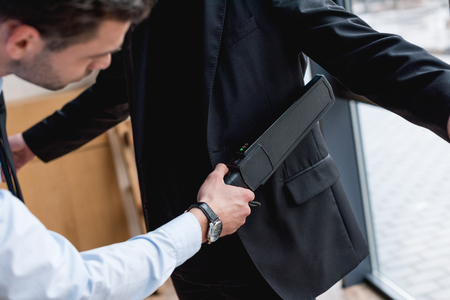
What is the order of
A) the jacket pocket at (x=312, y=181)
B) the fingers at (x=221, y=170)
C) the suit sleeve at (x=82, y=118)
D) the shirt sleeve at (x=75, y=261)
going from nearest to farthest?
1. the shirt sleeve at (x=75, y=261)
2. the fingers at (x=221, y=170)
3. the jacket pocket at (x=312, y=181)
4. the suit sleeve at (x=82, y=118)

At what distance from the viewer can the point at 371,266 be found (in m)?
2.25

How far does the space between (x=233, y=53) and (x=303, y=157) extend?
12.4 inches

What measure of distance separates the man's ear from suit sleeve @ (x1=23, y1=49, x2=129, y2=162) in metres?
0.60

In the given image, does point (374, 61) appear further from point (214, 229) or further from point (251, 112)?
point (214, 229)

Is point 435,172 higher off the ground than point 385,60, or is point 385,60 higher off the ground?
point 385,60

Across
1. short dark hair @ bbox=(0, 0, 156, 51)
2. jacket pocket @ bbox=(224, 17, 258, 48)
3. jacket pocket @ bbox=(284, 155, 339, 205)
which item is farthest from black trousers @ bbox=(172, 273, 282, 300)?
short dark hair @ bbox=(0, 0, 156, 51)

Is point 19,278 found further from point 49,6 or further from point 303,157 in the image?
point 303,157

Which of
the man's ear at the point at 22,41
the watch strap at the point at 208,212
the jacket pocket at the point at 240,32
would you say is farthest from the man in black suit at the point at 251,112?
the man's ear at the point at 22,41

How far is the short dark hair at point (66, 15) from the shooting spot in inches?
24.7

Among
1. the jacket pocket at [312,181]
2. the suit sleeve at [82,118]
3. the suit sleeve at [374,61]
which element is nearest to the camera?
the suit sleeve at [374,61]

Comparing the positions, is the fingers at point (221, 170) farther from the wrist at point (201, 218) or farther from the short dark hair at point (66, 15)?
the short dark hair at point (66, 15)

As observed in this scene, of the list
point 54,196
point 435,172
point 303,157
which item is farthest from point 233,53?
point 54,196

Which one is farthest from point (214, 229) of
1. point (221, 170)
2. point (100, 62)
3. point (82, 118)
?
point (82, 118)

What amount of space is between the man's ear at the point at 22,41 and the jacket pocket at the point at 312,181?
0.62 m
